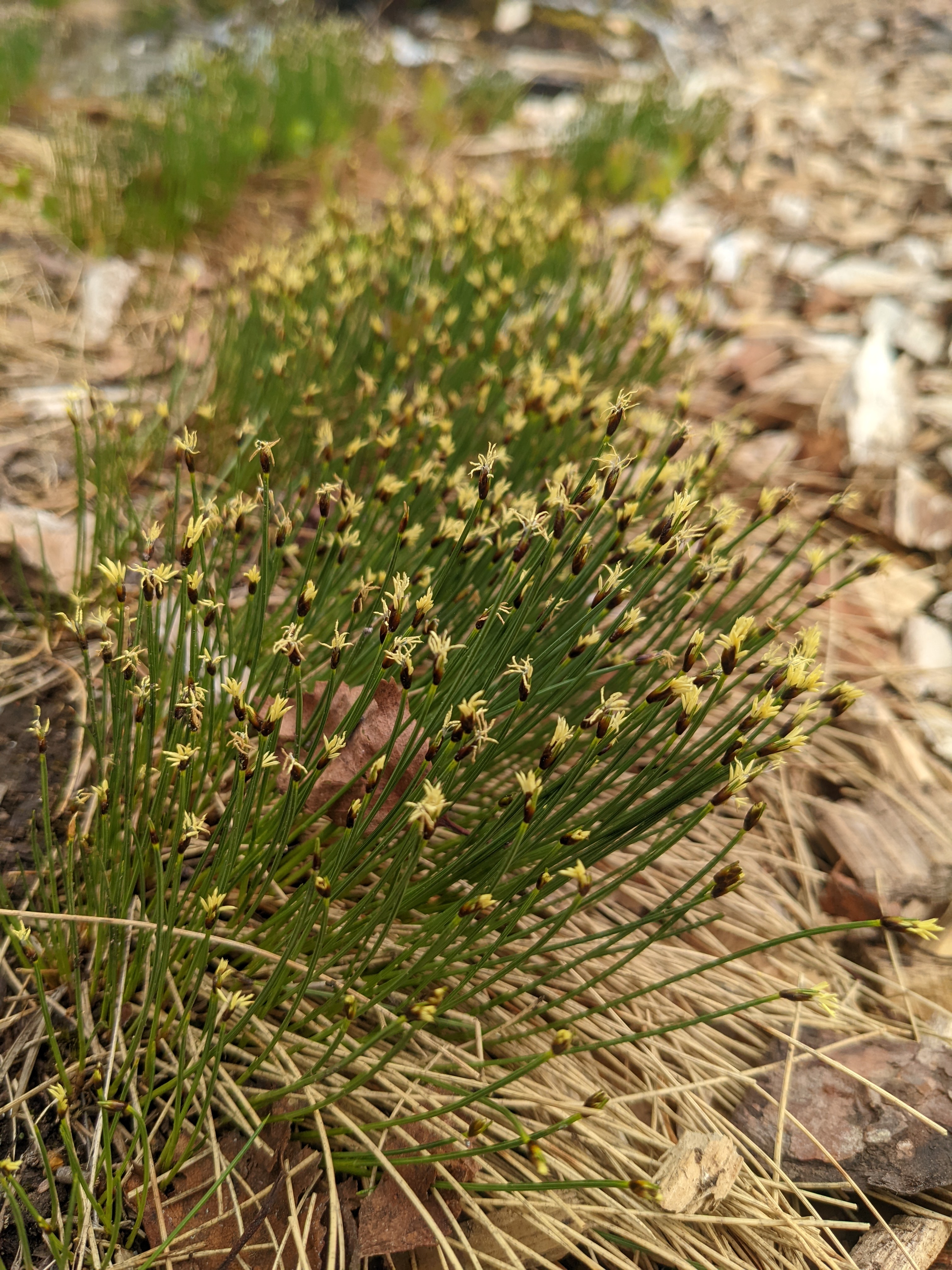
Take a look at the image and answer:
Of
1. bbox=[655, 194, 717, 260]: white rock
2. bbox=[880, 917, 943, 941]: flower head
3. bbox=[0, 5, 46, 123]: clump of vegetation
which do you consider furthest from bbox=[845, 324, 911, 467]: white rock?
bbox=[0, 5, 46, 123]: clump of vegetation

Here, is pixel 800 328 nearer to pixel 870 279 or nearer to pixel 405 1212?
pixel 870 279

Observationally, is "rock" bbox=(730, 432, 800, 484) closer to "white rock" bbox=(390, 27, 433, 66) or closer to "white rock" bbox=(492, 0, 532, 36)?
"white rock" bbox=(390, 27, 433, 66)

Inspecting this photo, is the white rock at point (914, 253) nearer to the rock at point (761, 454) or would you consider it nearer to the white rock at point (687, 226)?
the white rock at point (687, 226)

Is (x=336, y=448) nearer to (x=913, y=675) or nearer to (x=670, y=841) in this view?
(x=670, y=841)

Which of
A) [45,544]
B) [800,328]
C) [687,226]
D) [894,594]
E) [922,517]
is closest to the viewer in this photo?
[45,544]

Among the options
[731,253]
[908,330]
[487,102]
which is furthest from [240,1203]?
[487,102]

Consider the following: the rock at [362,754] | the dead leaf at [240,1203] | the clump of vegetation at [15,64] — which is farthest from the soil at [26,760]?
the clump of vegetation at [15,64]
